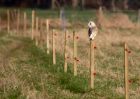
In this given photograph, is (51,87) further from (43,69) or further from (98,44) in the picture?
(98,44)

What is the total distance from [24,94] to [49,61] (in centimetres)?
634

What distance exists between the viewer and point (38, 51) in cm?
2166

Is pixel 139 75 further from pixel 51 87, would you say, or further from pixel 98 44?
pixel 98 44

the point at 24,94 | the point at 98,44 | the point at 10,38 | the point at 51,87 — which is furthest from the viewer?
the point at 10,38

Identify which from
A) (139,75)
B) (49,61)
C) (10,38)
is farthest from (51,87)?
(10,38)

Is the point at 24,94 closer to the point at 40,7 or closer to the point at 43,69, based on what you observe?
the point at 43,69

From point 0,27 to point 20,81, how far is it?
73.5ft

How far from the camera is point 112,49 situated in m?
23.1

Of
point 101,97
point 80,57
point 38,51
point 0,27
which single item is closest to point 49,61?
point 80,57

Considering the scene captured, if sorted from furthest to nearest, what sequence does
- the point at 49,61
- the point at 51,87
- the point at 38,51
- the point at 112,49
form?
the point at 112,49 < the point at 38,51 < the point at 49,61 < the point at 51,87

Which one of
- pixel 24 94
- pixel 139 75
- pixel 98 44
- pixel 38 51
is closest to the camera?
pixel 24 94

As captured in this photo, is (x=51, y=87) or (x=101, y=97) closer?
(x=101, y=97)

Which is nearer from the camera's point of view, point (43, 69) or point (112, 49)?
point (43, 69)

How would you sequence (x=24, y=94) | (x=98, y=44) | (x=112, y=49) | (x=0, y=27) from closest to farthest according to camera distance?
(x=24, y=94), (x=112, y=49), (x=98, y=44), (x=0, y=27)
